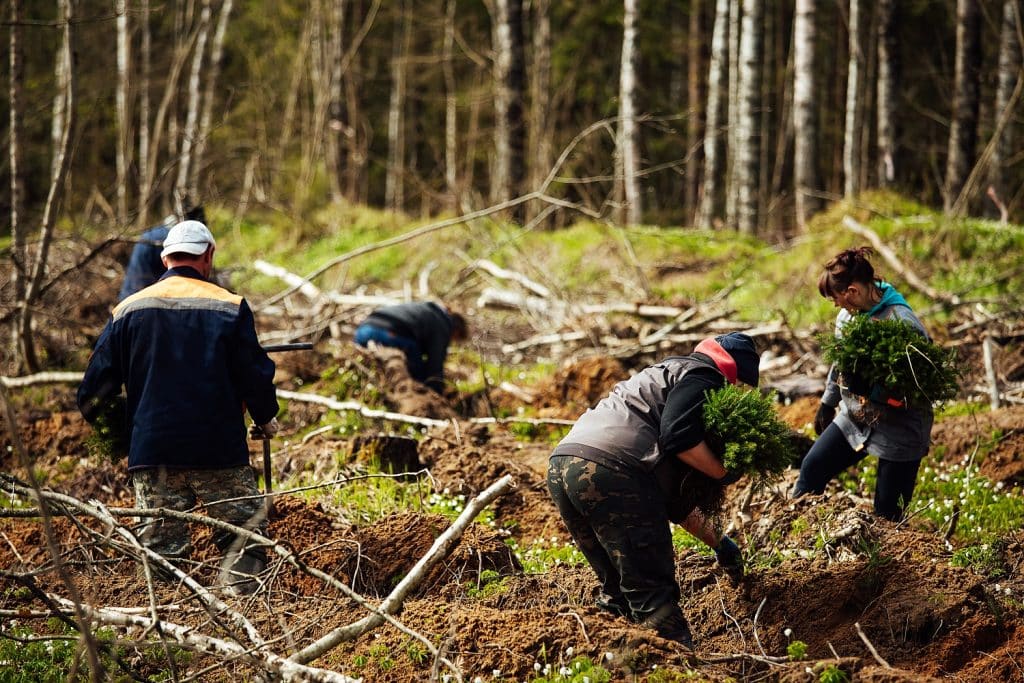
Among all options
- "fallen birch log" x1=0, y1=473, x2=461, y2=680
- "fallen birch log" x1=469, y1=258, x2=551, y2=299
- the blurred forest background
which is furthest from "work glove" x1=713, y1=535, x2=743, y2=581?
"fallen birch log" x1=469, y1=258, x2=551, y2=299

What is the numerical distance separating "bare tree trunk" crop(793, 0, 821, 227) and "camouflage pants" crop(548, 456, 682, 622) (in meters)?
11.4

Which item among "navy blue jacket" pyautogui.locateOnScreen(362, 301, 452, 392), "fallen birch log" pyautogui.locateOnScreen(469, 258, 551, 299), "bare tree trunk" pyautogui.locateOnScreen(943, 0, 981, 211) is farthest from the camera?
"bare tree trunk" pyautogui.locateOnScreen(943, 0, 981, 211)

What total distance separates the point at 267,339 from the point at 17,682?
682cm

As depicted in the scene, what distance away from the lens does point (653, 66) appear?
33.0 meters

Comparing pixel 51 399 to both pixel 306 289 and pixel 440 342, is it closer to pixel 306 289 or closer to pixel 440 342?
pixel 440 342

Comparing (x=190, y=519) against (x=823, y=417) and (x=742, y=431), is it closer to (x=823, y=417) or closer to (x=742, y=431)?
(x=742, y=431)

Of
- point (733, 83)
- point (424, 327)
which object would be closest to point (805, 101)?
point (733, 83)

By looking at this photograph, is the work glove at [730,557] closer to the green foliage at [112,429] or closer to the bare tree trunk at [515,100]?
the green foliage at [112,429]

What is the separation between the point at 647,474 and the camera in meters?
4.78

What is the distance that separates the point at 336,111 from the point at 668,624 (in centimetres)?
2145

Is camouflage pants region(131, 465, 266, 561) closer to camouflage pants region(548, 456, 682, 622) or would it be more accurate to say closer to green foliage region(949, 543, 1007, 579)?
camouflage pants region(548, 456, 682, 622)

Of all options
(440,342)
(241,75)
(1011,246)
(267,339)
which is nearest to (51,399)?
(267,339)

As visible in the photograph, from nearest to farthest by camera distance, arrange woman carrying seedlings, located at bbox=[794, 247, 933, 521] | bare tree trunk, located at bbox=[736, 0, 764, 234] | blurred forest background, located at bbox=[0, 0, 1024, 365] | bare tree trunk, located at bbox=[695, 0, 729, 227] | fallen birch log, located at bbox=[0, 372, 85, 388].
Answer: woman carrying seedlings, located at bbox=[794, 247, 933, 521], fallen birch log, located at bbox=[0, 372, 85, 388], bare tree trunk, located at bbox=[736, 0, 764, 234], blurred forest background, located at bbox=[0, 0, 1024, 365], bare tree trunk, located at bbox=[695, 0, 729, 227]

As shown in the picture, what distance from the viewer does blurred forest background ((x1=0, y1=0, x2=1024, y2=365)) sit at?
636 inches
